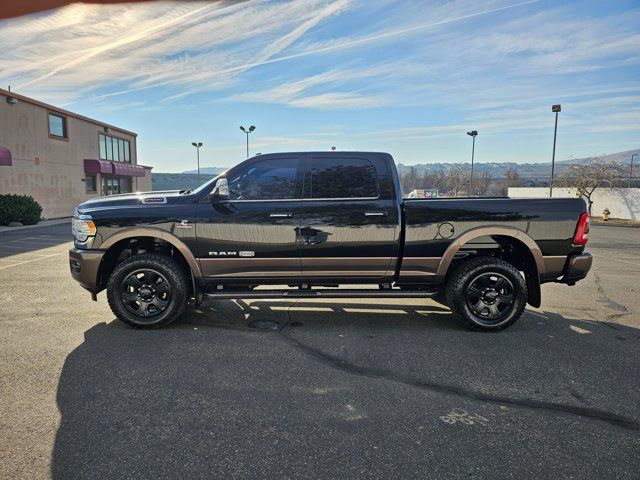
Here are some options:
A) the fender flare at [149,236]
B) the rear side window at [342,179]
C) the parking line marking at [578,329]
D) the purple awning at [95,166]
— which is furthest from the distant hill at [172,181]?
the parking line marking at [578,329]

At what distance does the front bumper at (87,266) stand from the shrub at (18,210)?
1825 cm

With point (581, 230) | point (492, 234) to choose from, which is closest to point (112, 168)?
point (492, 234)

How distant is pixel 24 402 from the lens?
3.18 m

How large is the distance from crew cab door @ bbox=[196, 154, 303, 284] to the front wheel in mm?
1892

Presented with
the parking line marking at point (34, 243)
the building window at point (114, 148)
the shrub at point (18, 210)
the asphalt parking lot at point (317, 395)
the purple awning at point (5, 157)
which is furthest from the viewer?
the building window at point (114, 148)

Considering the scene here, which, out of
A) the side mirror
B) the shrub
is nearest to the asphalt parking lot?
the side mirror

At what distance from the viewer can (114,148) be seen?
32969 mm

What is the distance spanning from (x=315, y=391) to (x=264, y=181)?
2.56 meters

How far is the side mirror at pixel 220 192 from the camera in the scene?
187 inches

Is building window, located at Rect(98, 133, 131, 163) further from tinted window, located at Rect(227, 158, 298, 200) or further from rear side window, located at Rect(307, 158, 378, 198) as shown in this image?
rear side window, located at Rect(307, 158, 378, 198)

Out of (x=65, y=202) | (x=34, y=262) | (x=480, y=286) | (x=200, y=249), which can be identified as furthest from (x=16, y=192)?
(x=480, y=286)

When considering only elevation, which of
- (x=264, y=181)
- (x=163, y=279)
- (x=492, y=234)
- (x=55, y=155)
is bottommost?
(x=163, y=279)

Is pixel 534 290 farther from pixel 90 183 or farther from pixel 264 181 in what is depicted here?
pixel 90 183

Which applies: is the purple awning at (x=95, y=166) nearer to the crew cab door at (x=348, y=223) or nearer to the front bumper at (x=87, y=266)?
the front bumper at (x=87, y=266)
